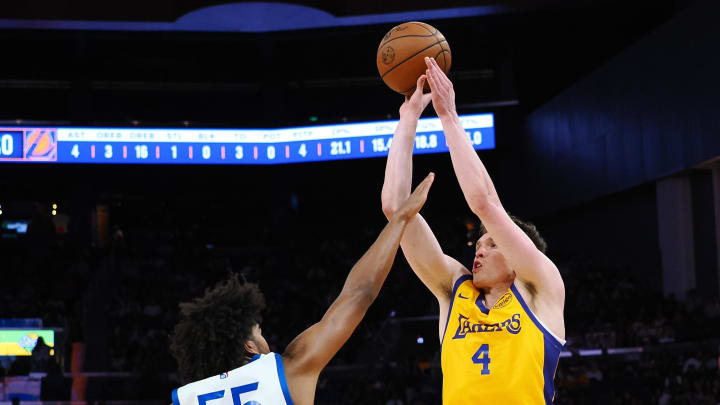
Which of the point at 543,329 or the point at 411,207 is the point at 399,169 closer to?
the point at 411,207

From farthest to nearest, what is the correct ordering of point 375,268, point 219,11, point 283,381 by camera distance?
point 219,11
point 375,268
point 283,381

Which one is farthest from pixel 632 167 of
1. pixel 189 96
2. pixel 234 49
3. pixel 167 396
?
pixel 189 96

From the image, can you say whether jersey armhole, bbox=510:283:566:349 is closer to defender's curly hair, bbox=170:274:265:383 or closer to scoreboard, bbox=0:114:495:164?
defender's curly hair, bbox=170:274:265:383

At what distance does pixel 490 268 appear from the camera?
3160 millimetres

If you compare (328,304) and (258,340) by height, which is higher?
(258,340)

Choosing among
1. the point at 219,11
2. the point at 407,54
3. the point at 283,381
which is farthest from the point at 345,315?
the point at 219,11

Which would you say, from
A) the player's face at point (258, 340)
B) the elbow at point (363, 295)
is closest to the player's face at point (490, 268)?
the elbow at point (363, 295)

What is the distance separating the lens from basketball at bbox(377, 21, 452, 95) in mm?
3734

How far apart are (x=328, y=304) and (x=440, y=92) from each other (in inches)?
503

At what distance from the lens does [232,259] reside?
20031mm

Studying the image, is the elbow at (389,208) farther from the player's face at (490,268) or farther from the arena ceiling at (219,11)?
the arena ceiling at (219,11)

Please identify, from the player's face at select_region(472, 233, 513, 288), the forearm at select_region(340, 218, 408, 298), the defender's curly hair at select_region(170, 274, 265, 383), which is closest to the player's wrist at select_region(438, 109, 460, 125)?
the player's face at select_region(472, 233, 513, 288)

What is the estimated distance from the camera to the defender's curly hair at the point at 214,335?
274 cm

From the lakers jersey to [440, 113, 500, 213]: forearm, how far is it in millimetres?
343
